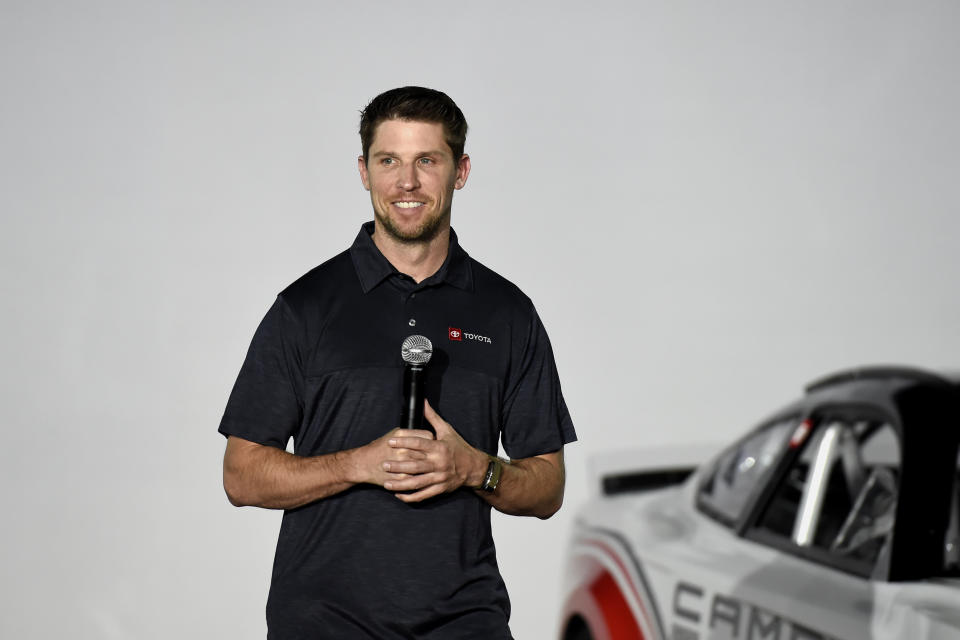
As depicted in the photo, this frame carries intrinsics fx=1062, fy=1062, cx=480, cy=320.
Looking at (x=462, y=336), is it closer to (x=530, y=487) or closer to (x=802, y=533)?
(x=530, y=487)

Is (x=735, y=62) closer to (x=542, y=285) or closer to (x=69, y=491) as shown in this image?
(x=542, y=285)

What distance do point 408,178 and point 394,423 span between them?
408mm

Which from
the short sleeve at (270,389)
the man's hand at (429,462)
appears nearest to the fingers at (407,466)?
the man's hand at (429,462)

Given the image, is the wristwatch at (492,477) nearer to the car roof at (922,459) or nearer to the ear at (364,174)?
the ear at (364,174)

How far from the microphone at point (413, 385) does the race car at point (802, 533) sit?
79 cm

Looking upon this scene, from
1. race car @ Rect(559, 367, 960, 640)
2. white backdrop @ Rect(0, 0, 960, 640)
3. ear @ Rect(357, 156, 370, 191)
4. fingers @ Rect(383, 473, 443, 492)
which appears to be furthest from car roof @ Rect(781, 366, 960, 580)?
white backdrop @ Rect(0, 0, 960, 640)

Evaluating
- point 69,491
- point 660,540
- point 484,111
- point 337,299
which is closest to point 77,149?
point 69,491

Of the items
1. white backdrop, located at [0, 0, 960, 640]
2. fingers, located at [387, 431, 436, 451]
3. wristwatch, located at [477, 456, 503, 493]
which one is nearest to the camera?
fingers, located at [387, 431, 436, 451]

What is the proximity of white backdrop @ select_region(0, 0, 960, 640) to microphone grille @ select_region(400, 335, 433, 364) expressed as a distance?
66.0 inches

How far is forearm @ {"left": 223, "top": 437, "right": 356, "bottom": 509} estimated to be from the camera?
1.64 m

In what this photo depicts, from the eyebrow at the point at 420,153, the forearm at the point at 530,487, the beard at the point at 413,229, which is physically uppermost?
the eyebrow at the point at 420,153

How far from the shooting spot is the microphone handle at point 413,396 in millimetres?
1597

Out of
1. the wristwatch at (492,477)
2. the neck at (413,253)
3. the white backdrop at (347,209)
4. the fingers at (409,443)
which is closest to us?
the fingers at (409,443)

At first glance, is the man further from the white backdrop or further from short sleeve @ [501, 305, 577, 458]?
the white backdrop
